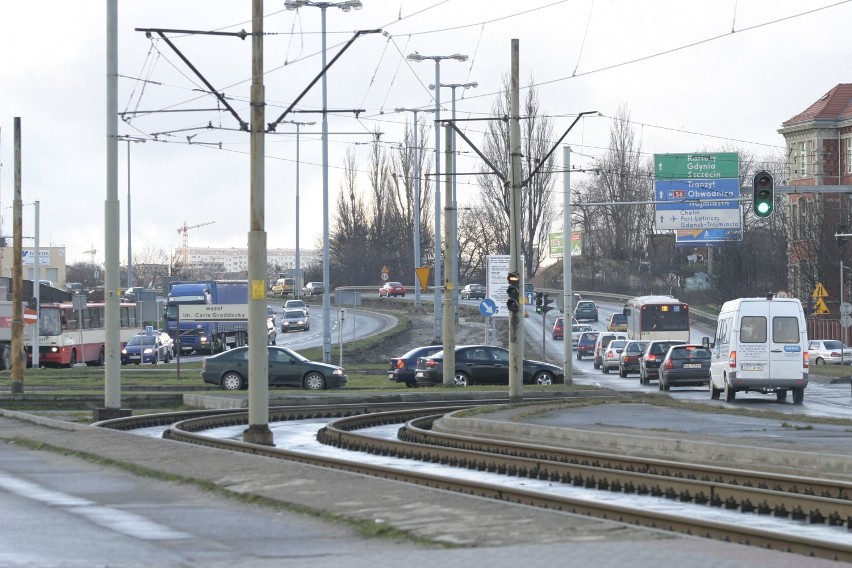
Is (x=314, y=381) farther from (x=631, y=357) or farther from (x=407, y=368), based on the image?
(x=631, y=357)

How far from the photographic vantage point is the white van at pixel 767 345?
34.9 metres

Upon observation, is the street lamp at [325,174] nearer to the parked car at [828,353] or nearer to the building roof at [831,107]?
the parked car at [828,353]

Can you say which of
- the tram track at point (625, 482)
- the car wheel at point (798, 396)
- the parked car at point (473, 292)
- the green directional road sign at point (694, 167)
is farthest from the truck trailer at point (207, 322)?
A: the tram track at point (625, 482)

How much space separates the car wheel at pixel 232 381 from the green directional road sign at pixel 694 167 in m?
21.5

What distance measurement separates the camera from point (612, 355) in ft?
198

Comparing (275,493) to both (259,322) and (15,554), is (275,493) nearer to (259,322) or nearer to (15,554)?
(15,554)

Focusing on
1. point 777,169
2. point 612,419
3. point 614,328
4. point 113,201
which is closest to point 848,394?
point 612,419

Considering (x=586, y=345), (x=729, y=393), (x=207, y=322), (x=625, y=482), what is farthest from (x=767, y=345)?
(x=207, y=322)

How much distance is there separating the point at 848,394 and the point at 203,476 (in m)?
30.7

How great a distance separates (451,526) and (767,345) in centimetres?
2529

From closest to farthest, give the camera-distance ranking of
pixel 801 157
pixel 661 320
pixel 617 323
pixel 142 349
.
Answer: pixel 661 320
pixel 142 349
pixel 617 323
pixel 801 157

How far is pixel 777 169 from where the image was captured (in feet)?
401

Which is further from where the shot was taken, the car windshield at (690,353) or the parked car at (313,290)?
the parked car at (313,290)

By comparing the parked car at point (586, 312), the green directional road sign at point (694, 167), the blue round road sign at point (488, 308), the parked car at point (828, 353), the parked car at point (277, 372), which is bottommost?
the parked car at point (828, 353)
